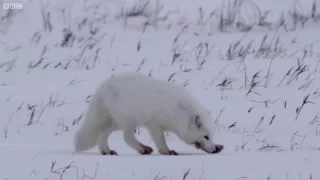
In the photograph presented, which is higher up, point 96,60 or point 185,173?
point 185,173

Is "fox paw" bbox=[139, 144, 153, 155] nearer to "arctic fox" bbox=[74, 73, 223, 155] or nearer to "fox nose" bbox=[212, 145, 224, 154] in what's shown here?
"arctic fox" bbox=[74, 73, 223, 155]

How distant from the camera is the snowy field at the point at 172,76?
19.4 feet

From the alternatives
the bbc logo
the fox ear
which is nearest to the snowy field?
the bbc logo

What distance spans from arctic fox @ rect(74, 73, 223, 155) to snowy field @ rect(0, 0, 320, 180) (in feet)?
0.63

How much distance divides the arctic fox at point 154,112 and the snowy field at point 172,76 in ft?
0.63

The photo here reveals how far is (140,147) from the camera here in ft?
22.9

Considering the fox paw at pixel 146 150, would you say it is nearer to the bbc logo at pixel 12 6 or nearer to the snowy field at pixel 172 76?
the snowy field at pixel 172 76

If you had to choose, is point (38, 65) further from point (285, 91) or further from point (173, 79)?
point (285, 91)

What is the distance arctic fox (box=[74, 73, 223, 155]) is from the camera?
273 inches

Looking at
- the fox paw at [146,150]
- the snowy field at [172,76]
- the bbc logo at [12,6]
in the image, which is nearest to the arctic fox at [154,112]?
the fox paw at [146,150]

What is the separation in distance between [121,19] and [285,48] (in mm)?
3053

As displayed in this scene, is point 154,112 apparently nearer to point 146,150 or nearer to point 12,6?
point 146,150

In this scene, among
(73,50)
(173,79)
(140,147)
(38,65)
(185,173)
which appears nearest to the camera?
(185,173)

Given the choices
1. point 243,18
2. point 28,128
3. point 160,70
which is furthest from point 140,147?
point 243,18
